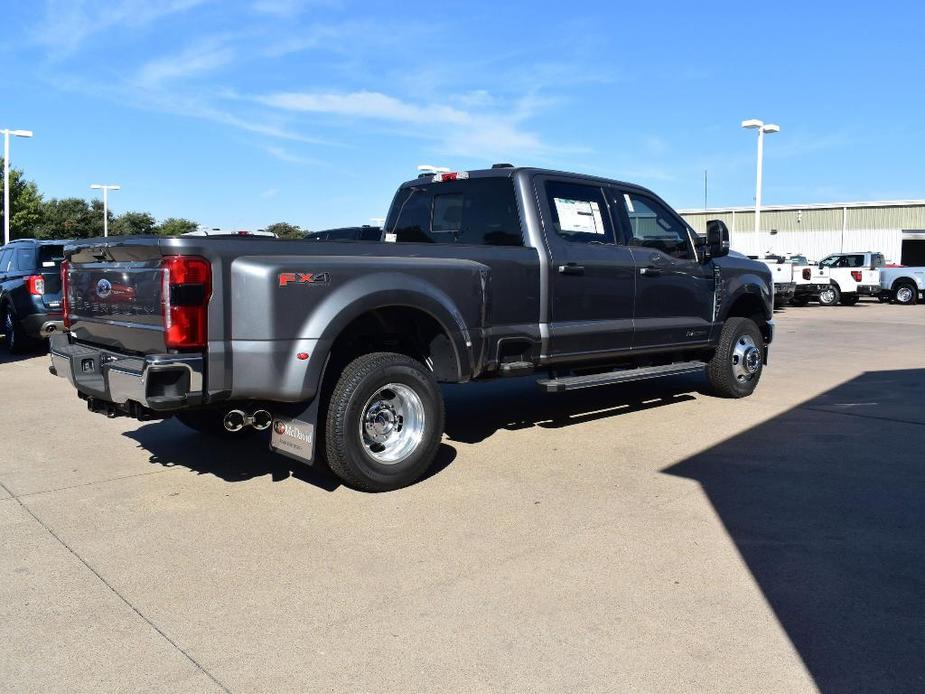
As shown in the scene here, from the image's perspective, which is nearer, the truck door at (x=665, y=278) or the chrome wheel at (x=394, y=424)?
the chrome wheel at (x=394, y=424)

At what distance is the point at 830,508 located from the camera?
4848 millimetres

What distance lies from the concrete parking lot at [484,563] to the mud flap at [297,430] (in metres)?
0.35

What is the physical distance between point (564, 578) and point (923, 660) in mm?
1469

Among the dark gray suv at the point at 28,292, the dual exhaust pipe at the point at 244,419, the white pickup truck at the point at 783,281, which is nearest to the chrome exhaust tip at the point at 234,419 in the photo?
the dual exhaust pipe at the point at 244,419

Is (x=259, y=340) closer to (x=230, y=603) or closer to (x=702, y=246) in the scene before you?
(x=230, y=603)

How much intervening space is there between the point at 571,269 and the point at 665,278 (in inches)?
53.7

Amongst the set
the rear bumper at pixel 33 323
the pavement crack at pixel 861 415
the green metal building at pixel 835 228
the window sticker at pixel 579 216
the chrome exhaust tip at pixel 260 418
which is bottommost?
the pavement crack at pixel 861 415

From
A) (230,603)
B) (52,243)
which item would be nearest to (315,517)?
(230,603)

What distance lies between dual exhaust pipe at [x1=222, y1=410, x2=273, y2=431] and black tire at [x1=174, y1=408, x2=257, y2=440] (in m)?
1.13

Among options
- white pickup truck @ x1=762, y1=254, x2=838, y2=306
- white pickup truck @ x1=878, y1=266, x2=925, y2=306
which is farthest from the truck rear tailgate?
white pickup truck @ x1=878, y1=266, x2=925, y2=306

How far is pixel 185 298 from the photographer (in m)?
4.32

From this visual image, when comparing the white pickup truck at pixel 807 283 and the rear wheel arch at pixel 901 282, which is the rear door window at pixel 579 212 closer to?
the white pickup truck at pixel 807 283

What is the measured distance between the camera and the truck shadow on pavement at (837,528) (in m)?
3.18

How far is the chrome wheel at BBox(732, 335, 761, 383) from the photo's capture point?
27.5 feet
